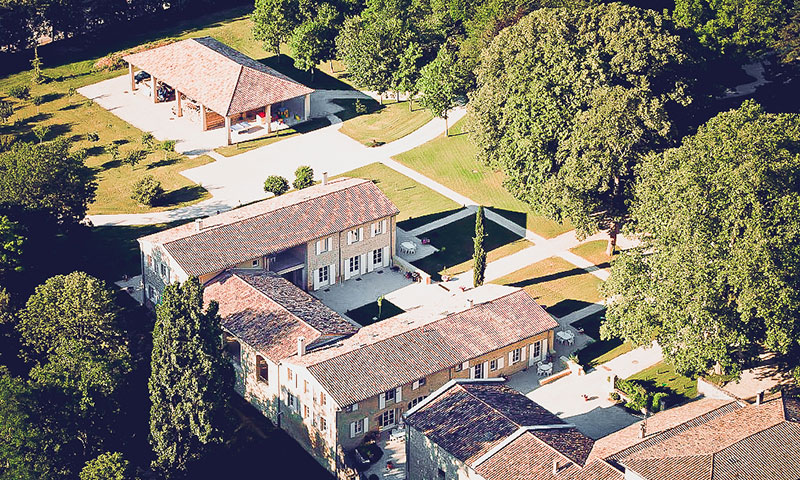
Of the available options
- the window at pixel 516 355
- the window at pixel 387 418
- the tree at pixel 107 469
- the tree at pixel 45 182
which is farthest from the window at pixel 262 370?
the tree at pixel 45 182

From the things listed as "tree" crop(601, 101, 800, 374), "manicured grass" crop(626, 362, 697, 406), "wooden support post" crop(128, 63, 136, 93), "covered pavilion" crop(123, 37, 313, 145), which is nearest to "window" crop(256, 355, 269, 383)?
"tree" crop(601, 101, 800, 374)

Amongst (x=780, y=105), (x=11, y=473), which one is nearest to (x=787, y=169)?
(x=780, y=105)

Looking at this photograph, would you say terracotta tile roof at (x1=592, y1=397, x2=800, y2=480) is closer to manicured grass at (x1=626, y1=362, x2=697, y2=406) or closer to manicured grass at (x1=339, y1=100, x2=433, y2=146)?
manicured grass at (x1=626, y1=362, x2=697, y2=406)

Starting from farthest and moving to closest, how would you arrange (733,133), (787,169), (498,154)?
(498,154) < (733,133) < (787,169)

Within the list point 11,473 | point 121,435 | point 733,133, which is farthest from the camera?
point 733,133

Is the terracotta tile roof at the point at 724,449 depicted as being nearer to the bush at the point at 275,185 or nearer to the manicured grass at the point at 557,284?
the manicured grass at the point at 557,284

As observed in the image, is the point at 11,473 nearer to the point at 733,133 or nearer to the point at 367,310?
the point at 367,310

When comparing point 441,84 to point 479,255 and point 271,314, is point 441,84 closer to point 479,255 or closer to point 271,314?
point 479,255

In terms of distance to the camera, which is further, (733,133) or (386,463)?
(733,133)
